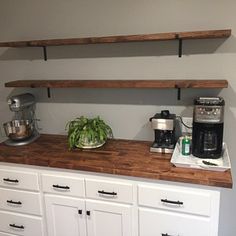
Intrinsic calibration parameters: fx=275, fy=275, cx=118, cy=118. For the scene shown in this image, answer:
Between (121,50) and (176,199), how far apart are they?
1.21m

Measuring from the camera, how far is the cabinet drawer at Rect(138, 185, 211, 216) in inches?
63.8

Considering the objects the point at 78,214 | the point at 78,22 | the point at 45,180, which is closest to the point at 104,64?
the point at 78,22

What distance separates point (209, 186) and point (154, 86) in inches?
30.4

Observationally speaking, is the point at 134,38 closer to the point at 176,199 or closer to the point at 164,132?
the point at 164,132

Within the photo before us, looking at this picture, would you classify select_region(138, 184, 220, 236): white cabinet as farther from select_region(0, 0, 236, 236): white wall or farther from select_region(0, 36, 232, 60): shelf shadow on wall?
select_region(0, 36, 232, 60): shelf shadow on wall

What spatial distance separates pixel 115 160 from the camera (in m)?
1.92

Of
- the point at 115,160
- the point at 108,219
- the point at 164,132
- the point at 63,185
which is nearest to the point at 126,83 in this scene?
the point at 164,132

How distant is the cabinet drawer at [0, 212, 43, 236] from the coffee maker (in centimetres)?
103

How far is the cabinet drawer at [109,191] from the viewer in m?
1.78

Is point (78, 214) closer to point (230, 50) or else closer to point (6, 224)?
point (6, 224)

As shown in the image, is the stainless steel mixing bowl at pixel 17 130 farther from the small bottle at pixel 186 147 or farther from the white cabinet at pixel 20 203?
the small bottle at pixel 186 147

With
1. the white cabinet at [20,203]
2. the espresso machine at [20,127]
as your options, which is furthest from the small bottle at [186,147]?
the espresso machine at [20,127]

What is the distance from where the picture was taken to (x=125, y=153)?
2.05m

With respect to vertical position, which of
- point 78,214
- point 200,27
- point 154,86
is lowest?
point 78,214
